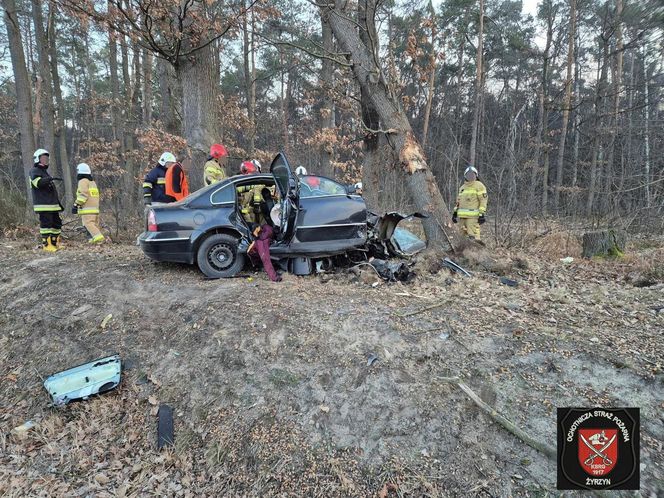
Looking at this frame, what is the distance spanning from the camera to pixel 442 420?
9.57ft

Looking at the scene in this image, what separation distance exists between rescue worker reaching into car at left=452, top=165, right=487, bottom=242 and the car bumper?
17.4 feet

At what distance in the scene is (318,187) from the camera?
5762mm

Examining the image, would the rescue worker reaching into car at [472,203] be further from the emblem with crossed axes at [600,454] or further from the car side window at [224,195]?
the emblem with crossed axes at [600,454]

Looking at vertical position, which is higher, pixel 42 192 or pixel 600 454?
pixel 42 192

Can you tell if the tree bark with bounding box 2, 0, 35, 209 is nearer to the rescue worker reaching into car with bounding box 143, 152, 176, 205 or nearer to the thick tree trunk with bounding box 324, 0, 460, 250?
the rescue worker reaching into car with bounding box 143, 152, 176, 205

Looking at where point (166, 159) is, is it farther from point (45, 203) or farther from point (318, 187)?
point (318, 187)

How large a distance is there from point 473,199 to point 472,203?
0.09m

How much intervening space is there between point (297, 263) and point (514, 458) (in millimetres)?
3681

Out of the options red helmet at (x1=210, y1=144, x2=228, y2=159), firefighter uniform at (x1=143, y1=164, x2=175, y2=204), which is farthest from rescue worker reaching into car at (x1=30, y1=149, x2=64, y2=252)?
red helmet at (x1=210, y1=144, x2=228, y2=159)

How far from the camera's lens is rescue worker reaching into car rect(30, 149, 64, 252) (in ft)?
24.4

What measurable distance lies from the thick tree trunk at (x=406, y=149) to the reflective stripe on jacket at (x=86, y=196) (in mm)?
5738

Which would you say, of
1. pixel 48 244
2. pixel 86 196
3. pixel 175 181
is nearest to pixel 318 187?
pixel 175 181

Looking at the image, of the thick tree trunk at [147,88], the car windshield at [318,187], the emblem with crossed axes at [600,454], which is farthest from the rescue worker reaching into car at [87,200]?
the emblem with crossed axes at [600,454]

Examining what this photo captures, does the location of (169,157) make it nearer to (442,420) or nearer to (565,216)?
(442,420)
